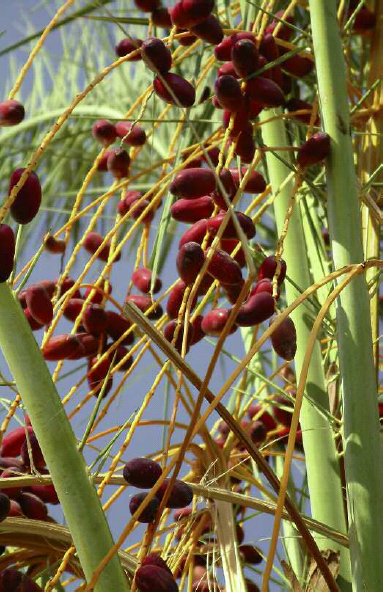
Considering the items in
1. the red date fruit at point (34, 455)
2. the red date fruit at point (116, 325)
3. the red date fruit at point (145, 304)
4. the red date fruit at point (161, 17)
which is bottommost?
the red date fruit at point (34, 455)

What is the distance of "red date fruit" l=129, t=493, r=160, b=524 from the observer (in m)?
0.77

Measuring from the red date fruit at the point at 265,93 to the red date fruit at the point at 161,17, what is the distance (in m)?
0.18

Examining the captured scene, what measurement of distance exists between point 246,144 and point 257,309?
175 mm

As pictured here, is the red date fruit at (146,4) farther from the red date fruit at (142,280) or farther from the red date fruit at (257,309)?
the red date fruit at (257,309)

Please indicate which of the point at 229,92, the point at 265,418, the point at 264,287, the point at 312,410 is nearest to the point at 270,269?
the point at 264,287

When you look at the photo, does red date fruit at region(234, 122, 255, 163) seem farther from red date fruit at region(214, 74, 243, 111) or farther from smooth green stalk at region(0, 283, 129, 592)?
smooth green stalk at region(0, 283, 129, 592)

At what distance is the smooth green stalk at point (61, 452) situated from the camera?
0.72 meters

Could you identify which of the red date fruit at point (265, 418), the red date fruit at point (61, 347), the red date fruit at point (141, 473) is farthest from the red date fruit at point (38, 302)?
the red date fruit at point (265, 418)

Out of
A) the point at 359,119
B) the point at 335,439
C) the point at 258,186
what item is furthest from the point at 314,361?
the point at 359,119

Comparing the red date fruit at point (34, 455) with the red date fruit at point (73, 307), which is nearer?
the red date fruit at point (34, 455)

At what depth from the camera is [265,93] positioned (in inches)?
36.7

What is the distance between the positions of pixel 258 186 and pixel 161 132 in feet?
3.53

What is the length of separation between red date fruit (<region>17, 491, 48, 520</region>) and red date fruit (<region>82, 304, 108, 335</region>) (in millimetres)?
214

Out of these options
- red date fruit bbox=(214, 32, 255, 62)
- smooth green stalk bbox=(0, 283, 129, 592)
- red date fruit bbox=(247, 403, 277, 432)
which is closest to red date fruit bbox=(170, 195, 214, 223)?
red date fruit bbox=(214, 32, 255, 62)
